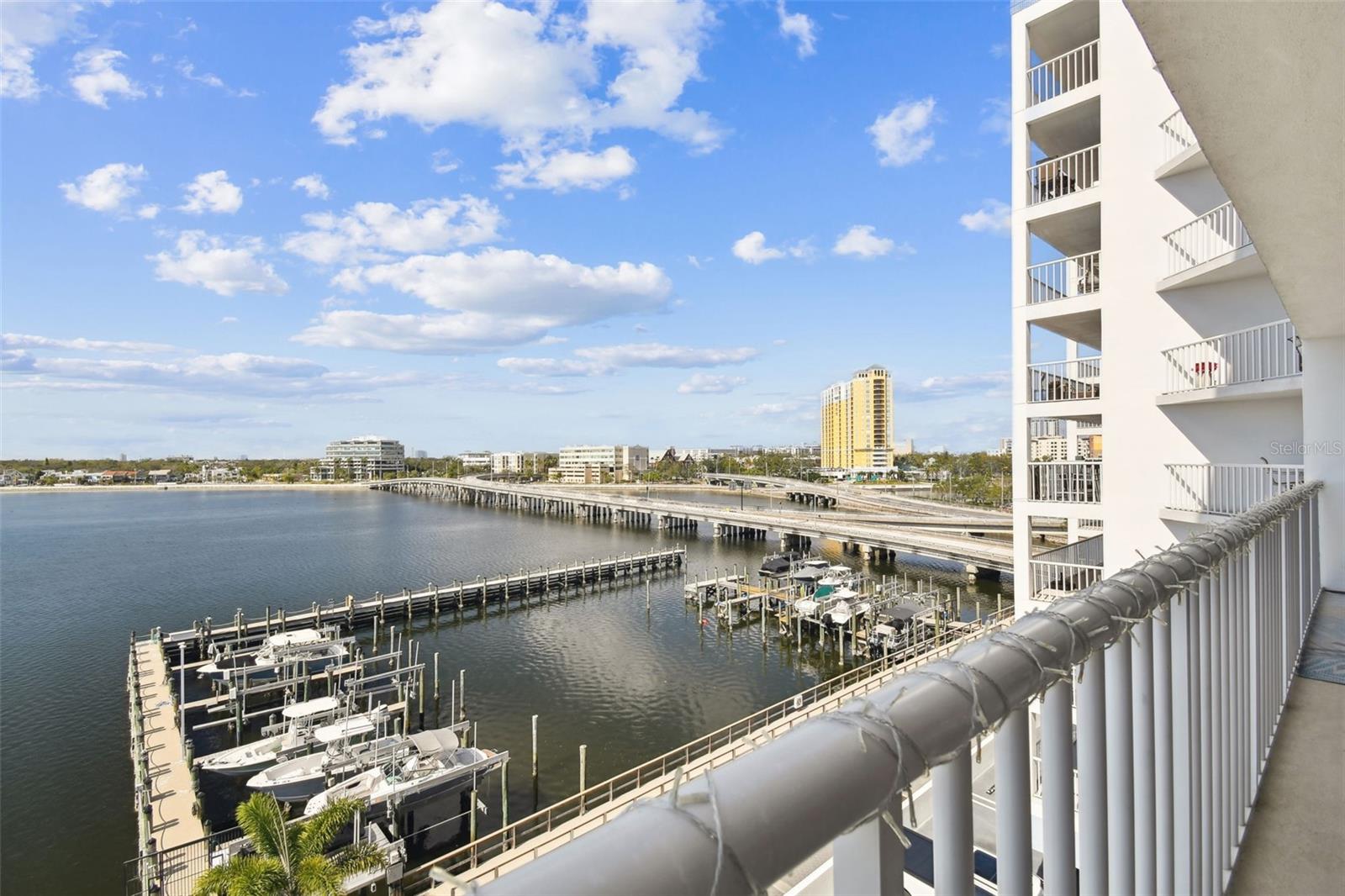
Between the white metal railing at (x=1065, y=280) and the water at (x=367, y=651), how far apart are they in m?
10.8

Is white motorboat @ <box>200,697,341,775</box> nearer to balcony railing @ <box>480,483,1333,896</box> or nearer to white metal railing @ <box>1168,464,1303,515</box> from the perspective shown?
balcony railing @ <box>480,483,1333,896</box>

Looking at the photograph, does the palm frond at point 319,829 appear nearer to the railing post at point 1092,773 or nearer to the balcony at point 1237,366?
the railing post at point 1092,773

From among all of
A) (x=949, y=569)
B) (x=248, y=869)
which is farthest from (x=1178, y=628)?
(x=949, y=569)

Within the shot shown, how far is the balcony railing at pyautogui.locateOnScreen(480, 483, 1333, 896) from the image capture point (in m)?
0.45

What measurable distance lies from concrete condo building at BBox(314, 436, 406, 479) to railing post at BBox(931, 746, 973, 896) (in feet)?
450

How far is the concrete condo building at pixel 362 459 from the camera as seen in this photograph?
12694cm

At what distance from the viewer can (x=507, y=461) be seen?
147 metres

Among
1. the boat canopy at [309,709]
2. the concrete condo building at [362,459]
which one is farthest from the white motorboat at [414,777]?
the concrete condo building at [362,459]

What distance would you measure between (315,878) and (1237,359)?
466 inches

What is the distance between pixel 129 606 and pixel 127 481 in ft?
429

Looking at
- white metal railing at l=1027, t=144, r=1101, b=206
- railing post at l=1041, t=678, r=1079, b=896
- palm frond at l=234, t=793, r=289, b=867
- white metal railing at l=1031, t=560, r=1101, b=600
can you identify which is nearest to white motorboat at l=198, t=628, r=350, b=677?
palm frond at l=234, t=793, r=289, b=867

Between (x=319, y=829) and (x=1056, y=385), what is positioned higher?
(x=1056, y=385)

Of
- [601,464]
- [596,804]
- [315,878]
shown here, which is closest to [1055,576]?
[596,804]

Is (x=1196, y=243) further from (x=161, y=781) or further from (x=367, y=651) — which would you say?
(x=367, y=651)
